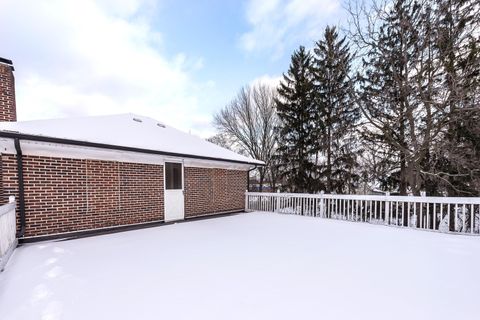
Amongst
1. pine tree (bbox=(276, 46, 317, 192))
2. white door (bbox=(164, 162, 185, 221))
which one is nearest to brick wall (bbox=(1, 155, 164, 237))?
white door (bbox=(164, 162, 185, 221))

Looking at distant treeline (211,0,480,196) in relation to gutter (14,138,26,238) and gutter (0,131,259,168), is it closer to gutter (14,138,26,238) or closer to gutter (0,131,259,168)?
gutter (0,131,259,168)

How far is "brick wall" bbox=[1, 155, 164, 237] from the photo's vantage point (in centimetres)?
489

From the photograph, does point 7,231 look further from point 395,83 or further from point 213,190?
point 395,83

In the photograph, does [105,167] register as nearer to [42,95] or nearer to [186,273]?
[186,273]

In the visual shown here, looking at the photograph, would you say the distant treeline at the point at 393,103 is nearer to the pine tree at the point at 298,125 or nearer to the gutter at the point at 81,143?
the pine tree at the point at 298,125

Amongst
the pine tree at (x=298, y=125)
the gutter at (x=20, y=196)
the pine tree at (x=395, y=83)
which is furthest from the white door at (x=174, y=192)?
the pine tree at (x=298, y=125)

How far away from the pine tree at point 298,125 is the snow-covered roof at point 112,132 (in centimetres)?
588

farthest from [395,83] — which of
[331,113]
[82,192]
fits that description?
[82,192]

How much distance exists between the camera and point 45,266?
11.5 feet

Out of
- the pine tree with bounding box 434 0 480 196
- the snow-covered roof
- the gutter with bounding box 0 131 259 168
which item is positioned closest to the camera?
the gutter with bounding box 0 131 259 168

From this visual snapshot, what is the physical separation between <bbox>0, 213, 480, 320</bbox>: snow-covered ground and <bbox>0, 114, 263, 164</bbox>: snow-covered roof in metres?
2.33

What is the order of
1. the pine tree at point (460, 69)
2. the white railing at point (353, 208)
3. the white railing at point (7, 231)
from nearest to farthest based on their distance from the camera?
the white railing at point (7, 231)
the white railing at point (353, 208)
the pine tree at point (460, 69)

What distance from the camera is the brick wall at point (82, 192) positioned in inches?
193

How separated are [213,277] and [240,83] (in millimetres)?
17858
